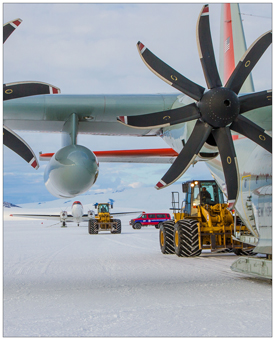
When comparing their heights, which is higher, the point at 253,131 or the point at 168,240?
the point at 253,131

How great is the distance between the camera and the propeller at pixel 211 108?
6.54 m

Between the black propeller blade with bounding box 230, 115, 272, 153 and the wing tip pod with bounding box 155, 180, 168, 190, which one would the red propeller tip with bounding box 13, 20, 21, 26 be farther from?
the black propeller blade with bounding box 230, 115, 272, 153

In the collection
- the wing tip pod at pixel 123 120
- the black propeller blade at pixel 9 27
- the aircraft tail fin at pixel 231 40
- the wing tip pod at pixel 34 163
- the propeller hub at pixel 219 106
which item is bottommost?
the wing tip pod at pixel 34 163

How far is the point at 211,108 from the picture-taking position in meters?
6.61

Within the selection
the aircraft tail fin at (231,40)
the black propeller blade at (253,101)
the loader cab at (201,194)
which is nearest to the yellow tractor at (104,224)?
the loader cab at (201,194)

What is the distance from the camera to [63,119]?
26.1 ft

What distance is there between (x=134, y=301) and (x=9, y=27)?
4.94 metres

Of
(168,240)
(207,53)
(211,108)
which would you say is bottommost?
(168,240)

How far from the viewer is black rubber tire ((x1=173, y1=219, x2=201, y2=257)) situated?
11609mm

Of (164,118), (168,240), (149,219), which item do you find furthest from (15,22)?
(149,219)

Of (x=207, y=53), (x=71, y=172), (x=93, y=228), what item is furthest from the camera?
(x=93, y=228)

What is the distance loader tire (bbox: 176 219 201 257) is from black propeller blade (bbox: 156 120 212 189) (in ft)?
17.1

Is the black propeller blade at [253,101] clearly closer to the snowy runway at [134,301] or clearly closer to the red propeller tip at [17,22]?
the snowy runway at [134,301]

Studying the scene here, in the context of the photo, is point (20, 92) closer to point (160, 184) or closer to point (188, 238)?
point (160, 184)
